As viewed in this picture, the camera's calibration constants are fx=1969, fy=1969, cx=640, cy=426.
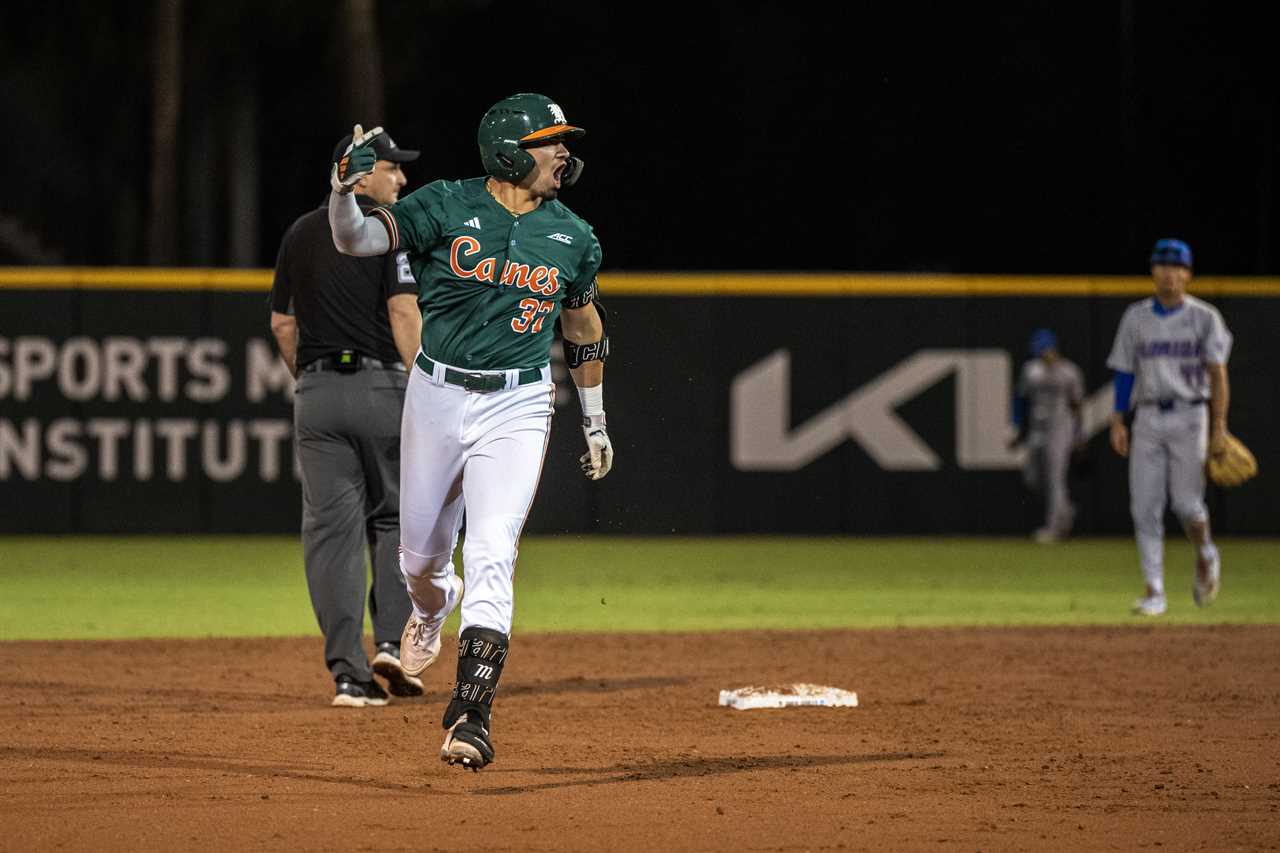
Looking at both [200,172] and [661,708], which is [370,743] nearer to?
[661,708]

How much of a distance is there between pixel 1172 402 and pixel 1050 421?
19.9 ft

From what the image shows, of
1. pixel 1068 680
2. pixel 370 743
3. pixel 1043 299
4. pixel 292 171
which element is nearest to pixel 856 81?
pixel 292 171

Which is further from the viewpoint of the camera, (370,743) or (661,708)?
(661,708)

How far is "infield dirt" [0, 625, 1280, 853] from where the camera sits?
5.77m

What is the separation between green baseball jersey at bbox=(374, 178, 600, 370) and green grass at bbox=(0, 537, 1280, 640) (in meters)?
5.21

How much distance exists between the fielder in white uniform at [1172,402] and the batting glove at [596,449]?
18.5 feet

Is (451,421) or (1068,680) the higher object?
(451,421)

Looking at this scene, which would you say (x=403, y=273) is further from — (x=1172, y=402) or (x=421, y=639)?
(x=1172, y=402)

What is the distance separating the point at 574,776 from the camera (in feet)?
21.9

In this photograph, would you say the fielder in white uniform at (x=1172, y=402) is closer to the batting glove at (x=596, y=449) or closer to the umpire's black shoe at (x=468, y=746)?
the batting glove at (x=596, y=449)

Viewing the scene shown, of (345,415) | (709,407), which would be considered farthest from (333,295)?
(709,407)

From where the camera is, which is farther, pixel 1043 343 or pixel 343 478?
pixel 1043 343

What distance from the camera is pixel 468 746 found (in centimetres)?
629

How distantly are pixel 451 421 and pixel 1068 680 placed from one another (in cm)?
399
